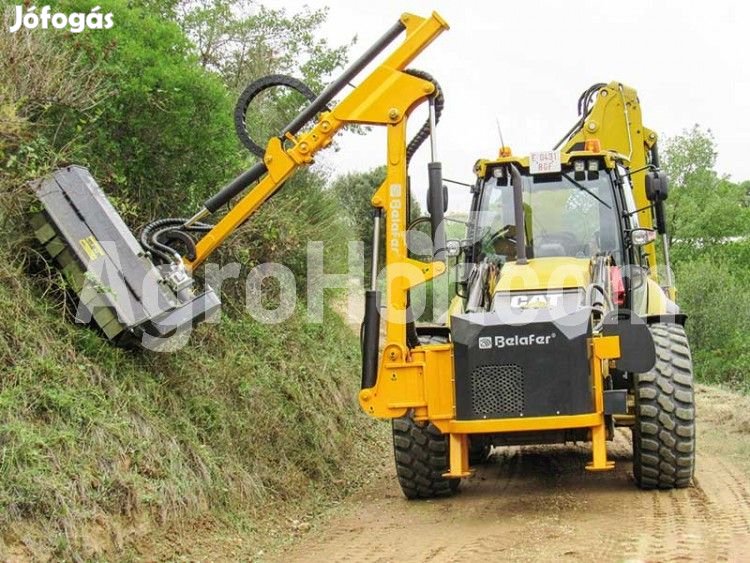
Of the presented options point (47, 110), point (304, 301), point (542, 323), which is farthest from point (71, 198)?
point (304, 301)

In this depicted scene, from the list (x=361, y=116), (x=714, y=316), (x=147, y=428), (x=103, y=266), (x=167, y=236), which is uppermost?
(x=361, y=116)

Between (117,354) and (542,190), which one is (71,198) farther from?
(542,190)

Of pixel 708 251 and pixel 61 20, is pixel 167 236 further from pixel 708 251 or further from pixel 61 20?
pixel 708 251

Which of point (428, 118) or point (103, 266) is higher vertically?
point (428, 118)

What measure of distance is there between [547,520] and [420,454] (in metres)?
1.52

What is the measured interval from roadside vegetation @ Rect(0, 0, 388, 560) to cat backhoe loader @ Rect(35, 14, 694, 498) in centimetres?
41

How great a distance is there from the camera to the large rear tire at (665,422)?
827 centimetres

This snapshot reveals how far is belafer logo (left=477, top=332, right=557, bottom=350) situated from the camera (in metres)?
7.90

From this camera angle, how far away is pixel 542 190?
9.58 metres

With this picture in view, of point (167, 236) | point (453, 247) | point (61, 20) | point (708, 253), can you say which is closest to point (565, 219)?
point (453, 247)

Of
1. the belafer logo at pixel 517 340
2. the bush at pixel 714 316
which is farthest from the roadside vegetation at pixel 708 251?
the belafer logo at pixel 517 340

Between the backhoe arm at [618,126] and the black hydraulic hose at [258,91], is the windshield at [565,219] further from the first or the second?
the backhoe arm at [618,126]

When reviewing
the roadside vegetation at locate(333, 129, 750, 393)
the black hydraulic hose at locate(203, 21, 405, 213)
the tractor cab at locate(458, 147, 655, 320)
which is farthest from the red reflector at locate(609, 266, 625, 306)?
the roadside vegetation at locate(333, 129, 750, 393)

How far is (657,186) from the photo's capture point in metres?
9.22
